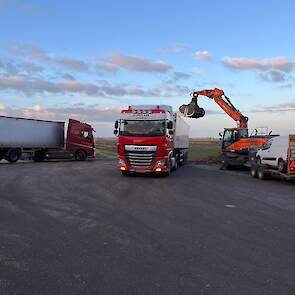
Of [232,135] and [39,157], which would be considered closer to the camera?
[232,135]

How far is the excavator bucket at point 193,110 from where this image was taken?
96.7ft

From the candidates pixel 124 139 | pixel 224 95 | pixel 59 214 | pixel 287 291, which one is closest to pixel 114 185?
pixel 124 139

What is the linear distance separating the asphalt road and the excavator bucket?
14890 mm

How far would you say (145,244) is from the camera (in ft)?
25.8

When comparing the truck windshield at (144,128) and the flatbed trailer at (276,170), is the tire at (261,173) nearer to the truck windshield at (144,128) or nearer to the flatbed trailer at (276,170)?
the flatbed trailer at (276,170)

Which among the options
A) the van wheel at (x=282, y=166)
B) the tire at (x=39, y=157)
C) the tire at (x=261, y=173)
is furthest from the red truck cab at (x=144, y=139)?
the tire at (x=39, y=157)

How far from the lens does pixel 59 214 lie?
10859 mm

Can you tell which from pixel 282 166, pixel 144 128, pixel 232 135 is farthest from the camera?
pixel 232 135

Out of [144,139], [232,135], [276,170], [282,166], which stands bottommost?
[276,170]

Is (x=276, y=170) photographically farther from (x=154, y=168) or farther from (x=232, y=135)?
(x=232, y=135)

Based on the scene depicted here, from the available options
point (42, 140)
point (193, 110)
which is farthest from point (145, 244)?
point (42, 140)

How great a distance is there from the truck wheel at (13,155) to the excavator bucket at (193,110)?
13268mm

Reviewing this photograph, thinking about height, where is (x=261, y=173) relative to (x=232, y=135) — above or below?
below

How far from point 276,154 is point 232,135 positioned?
8570 millimetres
